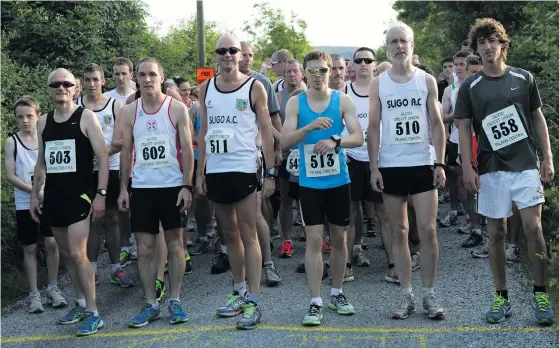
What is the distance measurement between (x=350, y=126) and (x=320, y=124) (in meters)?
0.38

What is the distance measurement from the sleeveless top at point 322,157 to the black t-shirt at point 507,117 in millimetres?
1187

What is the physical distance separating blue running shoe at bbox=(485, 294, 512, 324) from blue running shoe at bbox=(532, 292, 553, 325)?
0.80ft

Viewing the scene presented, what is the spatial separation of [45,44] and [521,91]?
13.2 m

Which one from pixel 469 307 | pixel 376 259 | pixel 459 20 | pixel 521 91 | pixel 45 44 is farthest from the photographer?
pixel 459 20

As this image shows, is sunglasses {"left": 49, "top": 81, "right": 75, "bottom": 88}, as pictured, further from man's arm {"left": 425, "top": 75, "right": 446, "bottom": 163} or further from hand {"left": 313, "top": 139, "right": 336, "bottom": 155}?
man's arm {"left": 425, "top": 75, "right": 446, "bottom": 163}

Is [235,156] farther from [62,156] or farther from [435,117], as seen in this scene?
[435,117]

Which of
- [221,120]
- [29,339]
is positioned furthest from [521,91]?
[29,339]

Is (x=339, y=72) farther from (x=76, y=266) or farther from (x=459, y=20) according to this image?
A: (x=459, y=20)

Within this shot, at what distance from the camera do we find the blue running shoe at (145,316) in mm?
6782

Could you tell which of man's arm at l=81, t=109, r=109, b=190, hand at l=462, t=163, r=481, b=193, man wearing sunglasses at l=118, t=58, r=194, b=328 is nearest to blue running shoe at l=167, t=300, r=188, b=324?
man wearing sunglasses at l=118, t=58, r=194, b=328

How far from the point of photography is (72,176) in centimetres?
699

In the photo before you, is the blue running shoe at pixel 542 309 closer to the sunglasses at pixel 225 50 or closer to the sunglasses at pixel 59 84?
the sunglasses at pixel 225 50

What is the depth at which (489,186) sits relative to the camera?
6.35 m

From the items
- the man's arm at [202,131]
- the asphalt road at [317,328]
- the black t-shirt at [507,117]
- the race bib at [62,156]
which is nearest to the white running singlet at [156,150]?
the man's arm at [202,131]
